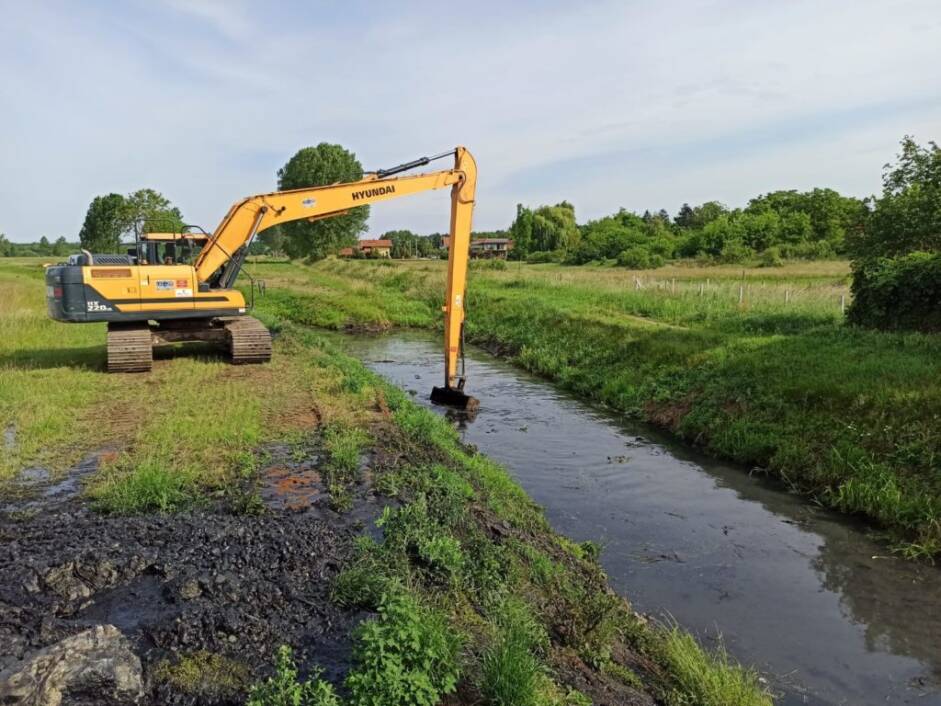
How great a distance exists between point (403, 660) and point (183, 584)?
2.16 metres

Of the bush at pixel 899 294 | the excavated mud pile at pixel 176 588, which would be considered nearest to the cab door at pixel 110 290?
the excavated mud pile at pixel 176 588

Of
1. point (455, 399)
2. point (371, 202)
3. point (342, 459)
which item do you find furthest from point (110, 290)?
point (342, 459)

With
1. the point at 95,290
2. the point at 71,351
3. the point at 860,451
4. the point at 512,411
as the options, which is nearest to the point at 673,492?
the point at 860,451

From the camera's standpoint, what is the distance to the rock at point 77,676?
3803 mm

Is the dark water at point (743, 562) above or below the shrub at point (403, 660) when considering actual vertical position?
below

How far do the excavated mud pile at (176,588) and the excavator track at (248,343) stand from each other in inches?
319

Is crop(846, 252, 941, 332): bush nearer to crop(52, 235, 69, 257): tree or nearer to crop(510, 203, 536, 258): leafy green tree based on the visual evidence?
crop(510, 203, 536, 258): leafy green tree

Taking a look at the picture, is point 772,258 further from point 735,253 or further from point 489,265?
point 489,265

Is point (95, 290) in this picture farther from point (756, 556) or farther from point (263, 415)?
point (756, 556)

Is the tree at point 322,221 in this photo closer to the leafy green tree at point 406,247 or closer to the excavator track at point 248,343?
the leafy green tree at point 406,247

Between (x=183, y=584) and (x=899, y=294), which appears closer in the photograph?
(x=183, y=584)

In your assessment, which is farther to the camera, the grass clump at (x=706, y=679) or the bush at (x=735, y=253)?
the bush at (x=735, y=253)

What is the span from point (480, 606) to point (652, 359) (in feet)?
40.0

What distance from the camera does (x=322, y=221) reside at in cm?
7606
